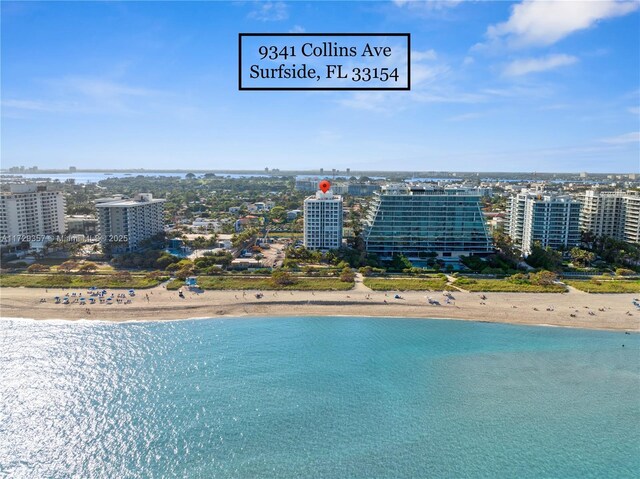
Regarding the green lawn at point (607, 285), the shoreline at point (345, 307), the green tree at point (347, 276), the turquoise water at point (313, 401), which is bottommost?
the turquoise water at point (313, 401)

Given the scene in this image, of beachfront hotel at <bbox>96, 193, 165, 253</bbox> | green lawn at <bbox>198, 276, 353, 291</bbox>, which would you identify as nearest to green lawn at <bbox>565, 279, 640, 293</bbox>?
green lawn at <bbox>198, 276, 353, 291</bbox>

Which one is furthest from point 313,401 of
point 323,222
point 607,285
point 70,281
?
point 607,285

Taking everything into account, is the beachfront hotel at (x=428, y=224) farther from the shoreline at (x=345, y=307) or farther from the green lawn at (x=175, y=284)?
the green lawn at (x=175, y=284)

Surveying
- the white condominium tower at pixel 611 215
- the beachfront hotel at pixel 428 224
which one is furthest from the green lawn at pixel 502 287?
the white condominium tower at pixel 611 215

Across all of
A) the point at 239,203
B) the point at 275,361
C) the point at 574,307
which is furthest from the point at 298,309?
the point at 239,203

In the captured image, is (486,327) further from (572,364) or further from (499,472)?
(499,472)

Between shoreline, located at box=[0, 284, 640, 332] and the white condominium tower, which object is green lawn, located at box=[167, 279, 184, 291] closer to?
shoreline, located at box=[0, 284, 640, 332]

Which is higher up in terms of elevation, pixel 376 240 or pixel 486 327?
pixel 376 240
